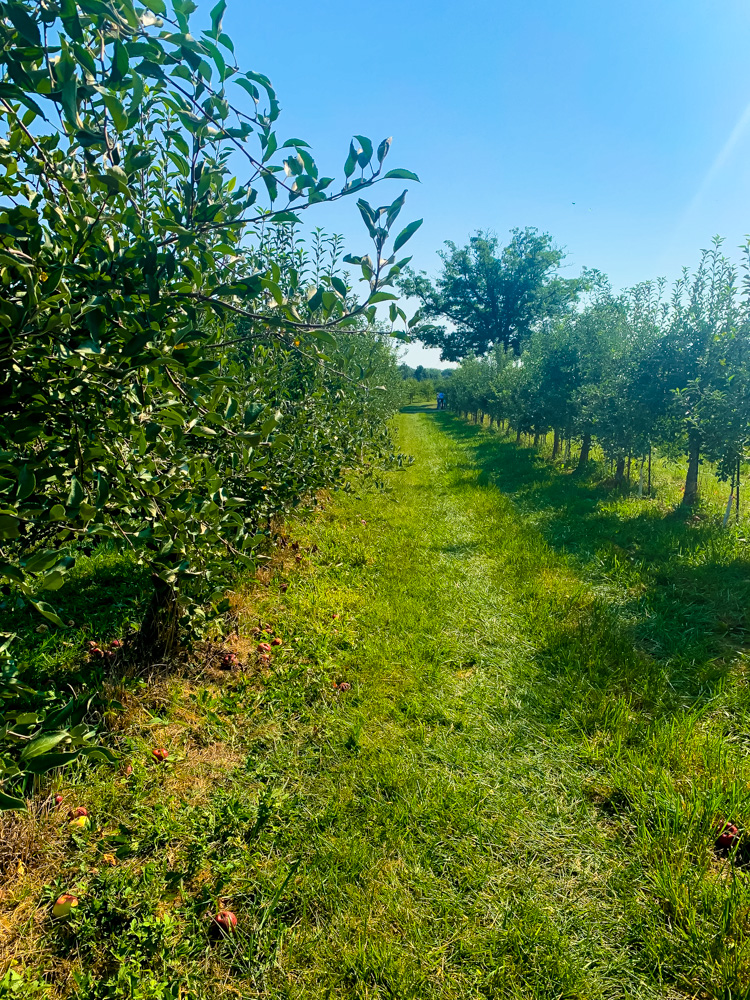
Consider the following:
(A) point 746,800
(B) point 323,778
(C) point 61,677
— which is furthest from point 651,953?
(C) point 61,677

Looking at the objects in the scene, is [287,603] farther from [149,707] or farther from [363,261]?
[363,261]

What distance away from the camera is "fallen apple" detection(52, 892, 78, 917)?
6.70 ft

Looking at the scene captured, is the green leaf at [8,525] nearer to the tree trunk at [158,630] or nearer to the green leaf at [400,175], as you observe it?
the green leaf at [400,175]

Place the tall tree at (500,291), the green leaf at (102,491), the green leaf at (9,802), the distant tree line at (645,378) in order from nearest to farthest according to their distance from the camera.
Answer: the green leaf at (9,802) < the green leaf at (102,491) < the distant tree line at (645,378) < the tall tree at (500,291)

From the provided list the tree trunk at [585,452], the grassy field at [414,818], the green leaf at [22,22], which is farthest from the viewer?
the tree trunk at [585,452]

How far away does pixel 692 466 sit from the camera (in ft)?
29.1

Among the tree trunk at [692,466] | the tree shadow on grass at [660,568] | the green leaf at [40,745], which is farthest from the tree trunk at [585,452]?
the green leaf at [40,745]

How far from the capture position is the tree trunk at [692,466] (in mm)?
8523

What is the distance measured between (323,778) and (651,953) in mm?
1732

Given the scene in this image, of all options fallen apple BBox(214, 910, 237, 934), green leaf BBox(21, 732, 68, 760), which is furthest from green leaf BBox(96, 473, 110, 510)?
fallen apple BBox(214, 910, 237, 934)

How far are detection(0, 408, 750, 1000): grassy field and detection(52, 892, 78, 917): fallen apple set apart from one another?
0.04 m

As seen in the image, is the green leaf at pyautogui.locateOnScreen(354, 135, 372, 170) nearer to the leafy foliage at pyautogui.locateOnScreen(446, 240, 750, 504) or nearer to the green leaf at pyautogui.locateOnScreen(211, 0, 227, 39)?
the green leaf at pyautogui.locateOnScreen(211, 0, 227, 39)

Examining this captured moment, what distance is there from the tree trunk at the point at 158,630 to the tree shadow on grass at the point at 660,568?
3913 mm

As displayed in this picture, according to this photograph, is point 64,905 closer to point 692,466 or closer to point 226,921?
point 226,921
